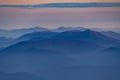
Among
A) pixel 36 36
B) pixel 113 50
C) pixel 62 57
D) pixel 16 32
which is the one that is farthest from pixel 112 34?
pixel 16 32

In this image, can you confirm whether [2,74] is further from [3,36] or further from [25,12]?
[25,12]

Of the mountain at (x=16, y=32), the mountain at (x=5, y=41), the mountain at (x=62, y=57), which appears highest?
the mountain at (x=16, y=32)

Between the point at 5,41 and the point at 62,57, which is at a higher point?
the point at 5,41

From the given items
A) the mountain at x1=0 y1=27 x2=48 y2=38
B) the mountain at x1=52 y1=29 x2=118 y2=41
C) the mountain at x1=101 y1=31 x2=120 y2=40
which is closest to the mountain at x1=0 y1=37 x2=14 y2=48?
the mountain at x1=0 y1=27 x2=48 y2=38

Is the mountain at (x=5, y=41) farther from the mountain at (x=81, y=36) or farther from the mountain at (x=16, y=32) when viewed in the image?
the mountain at (x=81, y=36)

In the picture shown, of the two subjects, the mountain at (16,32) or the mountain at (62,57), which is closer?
the mountain at (62,57)

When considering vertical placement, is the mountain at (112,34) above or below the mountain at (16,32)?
below

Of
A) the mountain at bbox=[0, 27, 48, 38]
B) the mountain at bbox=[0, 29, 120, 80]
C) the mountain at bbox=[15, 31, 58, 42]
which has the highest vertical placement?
the mountain at bbox=[0, 27, 48, 38]

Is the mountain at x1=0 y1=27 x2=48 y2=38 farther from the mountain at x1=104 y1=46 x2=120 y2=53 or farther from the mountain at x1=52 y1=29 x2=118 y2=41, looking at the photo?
the mountain at x1=104 y1=46 x2=120 y2=53

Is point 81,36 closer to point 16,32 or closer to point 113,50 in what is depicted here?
point 113,50

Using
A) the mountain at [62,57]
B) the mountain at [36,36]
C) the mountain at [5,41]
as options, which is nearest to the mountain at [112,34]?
the mountain at [62,57]

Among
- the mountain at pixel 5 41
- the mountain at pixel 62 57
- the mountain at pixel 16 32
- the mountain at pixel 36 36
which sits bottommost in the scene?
the mountain at pixel 62 57

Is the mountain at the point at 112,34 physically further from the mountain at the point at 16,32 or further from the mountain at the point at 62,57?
the mountain at the point at 16,32
